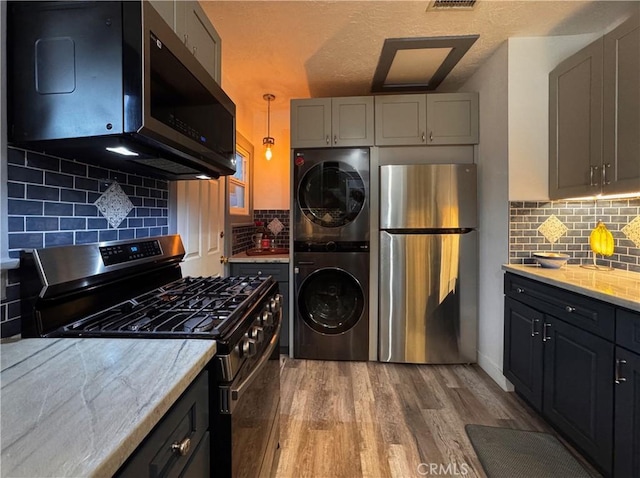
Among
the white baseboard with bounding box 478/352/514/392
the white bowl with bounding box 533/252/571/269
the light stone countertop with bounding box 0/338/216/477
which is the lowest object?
the white baseboard with bounding box 478/352/514/392

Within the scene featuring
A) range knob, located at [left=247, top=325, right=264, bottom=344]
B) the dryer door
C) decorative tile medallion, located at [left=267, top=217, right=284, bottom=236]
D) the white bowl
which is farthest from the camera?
decorative tile medallion, located at [left=267, top=217, right=284, bottom=236]

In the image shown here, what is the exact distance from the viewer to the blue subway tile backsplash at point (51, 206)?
0.93m

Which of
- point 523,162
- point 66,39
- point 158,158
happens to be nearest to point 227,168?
point 158,158

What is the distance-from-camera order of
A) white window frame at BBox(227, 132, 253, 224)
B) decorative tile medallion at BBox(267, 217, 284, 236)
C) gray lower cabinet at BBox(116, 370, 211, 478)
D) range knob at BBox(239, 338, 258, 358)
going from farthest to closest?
decorative tile medallion at BBox(267, 217, 284, 236) < white window frame at BBox(227, 132, 253, 224) < range knob at BBox(239, 338, 258, 358) < gray lower cabinet at BBox(116, 370, 211, 478)

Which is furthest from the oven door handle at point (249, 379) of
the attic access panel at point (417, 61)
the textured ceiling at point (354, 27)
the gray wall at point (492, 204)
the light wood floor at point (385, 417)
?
the attic access panel at point (417, 61)

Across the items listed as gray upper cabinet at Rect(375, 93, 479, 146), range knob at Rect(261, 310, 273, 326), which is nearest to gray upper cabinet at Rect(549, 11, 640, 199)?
gray upper cabinet at Rect(375, 93, 479, 146)

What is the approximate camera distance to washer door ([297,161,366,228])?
266 cm

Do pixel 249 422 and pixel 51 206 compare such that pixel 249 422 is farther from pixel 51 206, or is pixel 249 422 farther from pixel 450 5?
pixel 450 5

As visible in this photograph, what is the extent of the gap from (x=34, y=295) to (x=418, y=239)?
2355mm

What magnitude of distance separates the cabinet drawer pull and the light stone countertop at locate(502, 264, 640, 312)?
5.25 feet

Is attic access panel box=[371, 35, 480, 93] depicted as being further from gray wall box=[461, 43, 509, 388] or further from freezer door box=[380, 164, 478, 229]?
freezer door box=[380, 164, 478, 229]

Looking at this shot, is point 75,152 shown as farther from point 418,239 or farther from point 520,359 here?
point 520,359

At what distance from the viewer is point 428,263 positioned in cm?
Result: 260

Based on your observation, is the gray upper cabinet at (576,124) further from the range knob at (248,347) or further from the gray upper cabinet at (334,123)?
the range knob at (248,347)
